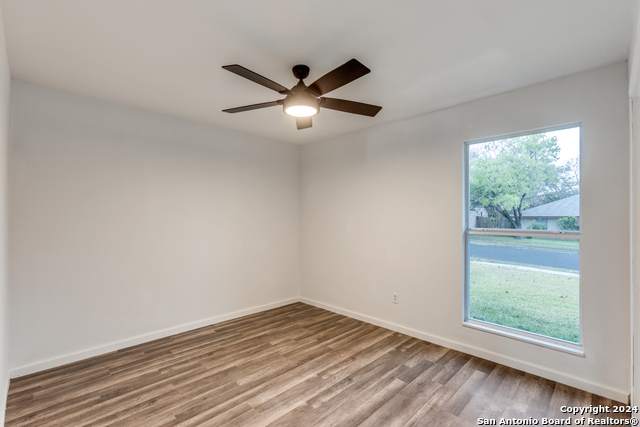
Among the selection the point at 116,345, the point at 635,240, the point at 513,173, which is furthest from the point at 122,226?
the point at 635,240

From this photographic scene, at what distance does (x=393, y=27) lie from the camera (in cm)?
192

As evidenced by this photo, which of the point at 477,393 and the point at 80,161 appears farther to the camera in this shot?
the point at 80,161

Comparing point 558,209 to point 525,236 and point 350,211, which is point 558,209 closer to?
point 525,236

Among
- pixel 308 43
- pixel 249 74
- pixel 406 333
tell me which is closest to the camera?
pixel 249 74

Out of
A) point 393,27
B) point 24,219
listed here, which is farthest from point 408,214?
point 24,219

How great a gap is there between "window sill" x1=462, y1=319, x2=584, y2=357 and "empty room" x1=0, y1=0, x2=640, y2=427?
0.02 meters

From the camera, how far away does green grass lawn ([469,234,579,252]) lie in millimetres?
2588

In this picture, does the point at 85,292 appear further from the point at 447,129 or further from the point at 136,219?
the point at 447,129

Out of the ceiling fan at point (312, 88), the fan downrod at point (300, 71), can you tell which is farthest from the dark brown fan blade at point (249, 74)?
the fan downrod at point (300, 71)

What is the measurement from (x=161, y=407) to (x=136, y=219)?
1.94 metres

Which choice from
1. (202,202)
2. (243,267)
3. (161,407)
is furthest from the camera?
(243,267)

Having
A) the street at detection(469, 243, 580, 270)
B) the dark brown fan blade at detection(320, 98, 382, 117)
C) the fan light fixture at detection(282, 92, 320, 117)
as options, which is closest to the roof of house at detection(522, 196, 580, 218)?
the street at detection(469, 243, 580, 270)

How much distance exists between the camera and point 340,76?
2033mm

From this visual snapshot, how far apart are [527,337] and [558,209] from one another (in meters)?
1.19
